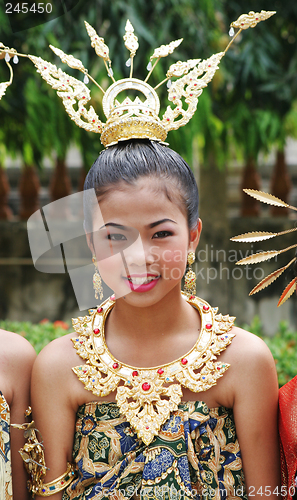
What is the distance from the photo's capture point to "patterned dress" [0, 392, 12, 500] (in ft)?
5.42

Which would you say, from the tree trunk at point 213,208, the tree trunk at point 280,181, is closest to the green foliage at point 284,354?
the tree trunk at point 213,208

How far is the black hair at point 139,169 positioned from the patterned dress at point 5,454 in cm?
64

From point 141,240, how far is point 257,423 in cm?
68

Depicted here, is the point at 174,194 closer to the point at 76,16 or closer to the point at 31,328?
the point at 31,328

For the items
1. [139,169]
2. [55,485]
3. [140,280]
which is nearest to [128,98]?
[139,169]

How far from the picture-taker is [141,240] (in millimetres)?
1628

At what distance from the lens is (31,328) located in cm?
336

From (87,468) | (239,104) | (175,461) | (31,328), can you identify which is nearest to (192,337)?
(175,461)

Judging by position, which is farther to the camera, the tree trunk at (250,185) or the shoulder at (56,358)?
the tree trunk at (250,185)

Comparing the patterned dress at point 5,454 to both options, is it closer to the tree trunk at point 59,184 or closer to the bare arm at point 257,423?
the bare arm at point 257,423

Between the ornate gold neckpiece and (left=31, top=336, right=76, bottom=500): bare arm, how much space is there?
0.06 metres

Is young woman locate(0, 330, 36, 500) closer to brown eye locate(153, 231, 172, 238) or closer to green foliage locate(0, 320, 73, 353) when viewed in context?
brown eye locate(153, 231, 172, 238)

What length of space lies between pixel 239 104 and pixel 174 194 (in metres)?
2.92

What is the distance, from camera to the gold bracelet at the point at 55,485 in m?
1.70
